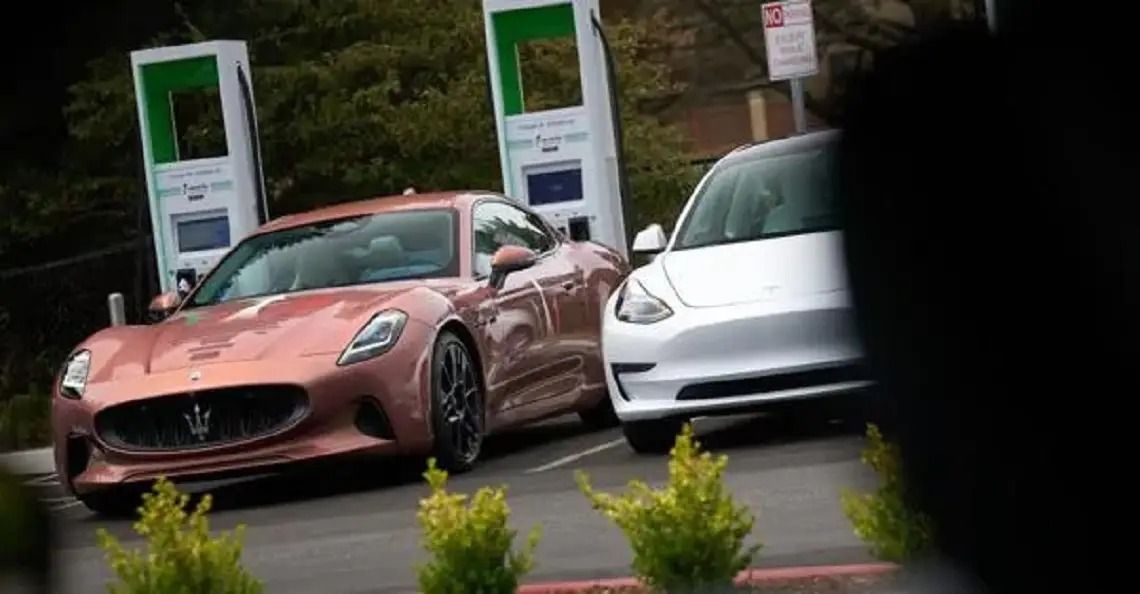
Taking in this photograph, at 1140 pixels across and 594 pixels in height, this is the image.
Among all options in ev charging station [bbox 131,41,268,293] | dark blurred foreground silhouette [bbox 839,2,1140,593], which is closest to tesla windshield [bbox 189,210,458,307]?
ev charging station [bbox 131,41,268,293]

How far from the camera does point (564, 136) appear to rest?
12.6 meters

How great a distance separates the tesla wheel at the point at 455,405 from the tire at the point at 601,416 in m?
1.18

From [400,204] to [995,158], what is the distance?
821 cm

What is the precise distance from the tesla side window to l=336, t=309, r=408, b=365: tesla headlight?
734mm

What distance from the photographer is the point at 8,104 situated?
647 millimetres

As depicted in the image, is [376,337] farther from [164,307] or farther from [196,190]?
[196,190]

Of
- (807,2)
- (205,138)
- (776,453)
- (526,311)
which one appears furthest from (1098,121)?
(205,138)

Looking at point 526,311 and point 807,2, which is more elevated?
point 807,2

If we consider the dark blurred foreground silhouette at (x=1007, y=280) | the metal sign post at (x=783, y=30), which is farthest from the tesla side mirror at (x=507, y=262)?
the dark blurred foreground silhouette at (x=1007, y=280)

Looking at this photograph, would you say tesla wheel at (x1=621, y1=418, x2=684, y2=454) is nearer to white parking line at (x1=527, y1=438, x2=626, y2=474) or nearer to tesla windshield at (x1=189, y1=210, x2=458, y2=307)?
white parking line at (x1=527, y1=438, x2=626, y2=474)

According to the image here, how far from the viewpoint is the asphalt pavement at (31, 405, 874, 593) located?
5832 mm

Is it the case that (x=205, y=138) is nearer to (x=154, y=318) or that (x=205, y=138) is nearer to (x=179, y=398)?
(x=154, y=318)

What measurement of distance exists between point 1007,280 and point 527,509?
6359 mm

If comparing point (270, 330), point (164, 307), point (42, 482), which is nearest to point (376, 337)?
point (270, 330)
